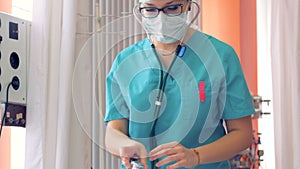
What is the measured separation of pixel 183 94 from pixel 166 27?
156mm

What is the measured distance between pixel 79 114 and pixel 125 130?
12cm

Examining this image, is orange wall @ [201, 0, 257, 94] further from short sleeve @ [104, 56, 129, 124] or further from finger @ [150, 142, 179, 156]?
finger @ [150, 142, 179, 156]

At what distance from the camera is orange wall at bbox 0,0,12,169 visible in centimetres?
223

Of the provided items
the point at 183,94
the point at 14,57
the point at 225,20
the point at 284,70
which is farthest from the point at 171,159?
the point at 225,20

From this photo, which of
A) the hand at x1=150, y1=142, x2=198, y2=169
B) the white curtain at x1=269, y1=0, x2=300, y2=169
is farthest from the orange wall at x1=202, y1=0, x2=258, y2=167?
the hand at x1=150, y1=142, x2=198, y2=169

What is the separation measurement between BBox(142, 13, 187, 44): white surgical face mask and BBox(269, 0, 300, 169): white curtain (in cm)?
167

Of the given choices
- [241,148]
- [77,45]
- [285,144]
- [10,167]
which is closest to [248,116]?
[241,148]

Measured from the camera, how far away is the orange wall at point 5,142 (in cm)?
223

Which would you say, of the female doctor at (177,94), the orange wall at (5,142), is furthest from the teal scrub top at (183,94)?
the orange wall at (5,142)

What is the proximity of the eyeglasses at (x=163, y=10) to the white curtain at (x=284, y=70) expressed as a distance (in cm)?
167

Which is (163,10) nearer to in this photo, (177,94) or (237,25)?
(177,94)

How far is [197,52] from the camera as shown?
1.17 metres

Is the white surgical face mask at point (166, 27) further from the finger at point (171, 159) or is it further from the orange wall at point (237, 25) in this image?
the orange wall at point (237, 25)

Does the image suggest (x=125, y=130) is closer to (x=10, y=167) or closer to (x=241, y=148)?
(x=241, y=148)
